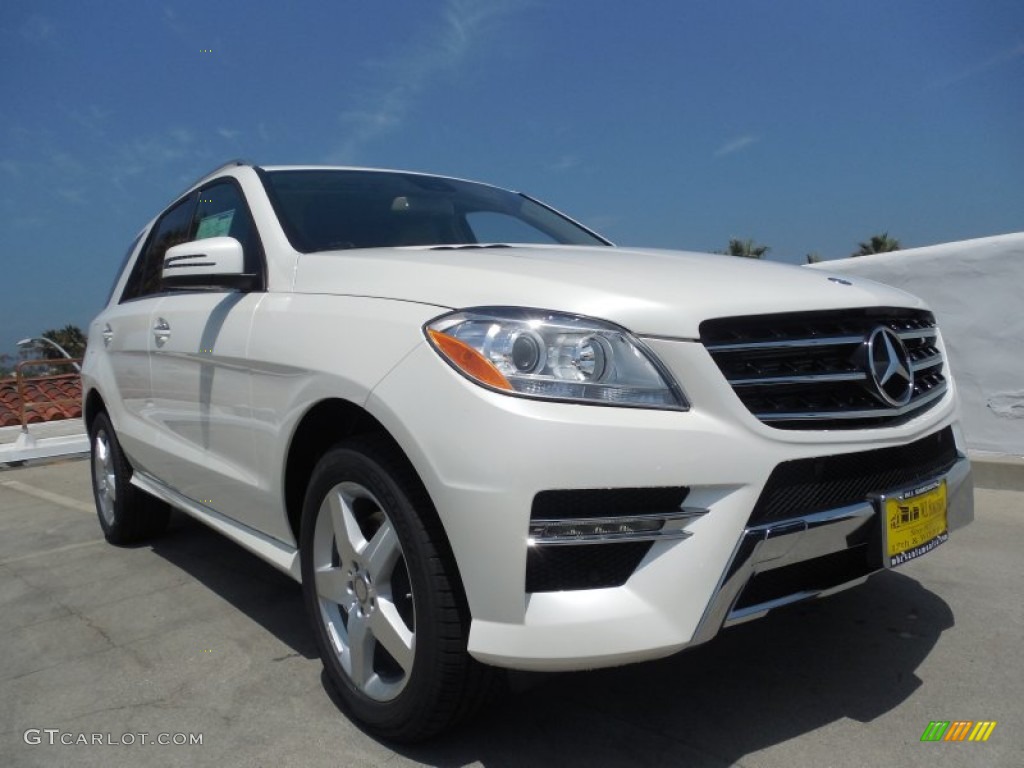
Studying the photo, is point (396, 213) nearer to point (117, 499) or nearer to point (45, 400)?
point (117, 499)

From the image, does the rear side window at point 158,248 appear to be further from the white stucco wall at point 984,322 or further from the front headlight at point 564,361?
the white stucco wall at point 984,322

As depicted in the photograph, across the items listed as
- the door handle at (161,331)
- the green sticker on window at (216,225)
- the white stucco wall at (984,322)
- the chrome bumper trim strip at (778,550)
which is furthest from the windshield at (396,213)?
the white stucco wall at (984,322)

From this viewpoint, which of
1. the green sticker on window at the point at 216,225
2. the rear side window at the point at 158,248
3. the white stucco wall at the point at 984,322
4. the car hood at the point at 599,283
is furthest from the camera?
the white stucco wall at the point at 984,322

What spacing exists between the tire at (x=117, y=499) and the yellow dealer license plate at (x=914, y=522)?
372cm

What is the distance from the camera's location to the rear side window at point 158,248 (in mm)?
3959

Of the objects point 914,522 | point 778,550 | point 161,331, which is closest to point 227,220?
point 161,331

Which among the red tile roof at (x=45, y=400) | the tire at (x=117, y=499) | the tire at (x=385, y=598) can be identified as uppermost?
the tire at (x=385, y=598)

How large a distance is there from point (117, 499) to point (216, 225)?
73.9 inches

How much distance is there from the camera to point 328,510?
7.80 ft

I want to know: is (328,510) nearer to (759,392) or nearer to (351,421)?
(351,421)

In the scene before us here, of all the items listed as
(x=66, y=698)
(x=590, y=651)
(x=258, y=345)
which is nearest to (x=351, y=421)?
(x=258, y=345)

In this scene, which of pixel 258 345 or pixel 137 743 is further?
pixel 258 345

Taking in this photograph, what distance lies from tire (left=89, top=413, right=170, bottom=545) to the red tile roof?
10.7 metres

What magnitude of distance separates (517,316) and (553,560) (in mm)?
561
